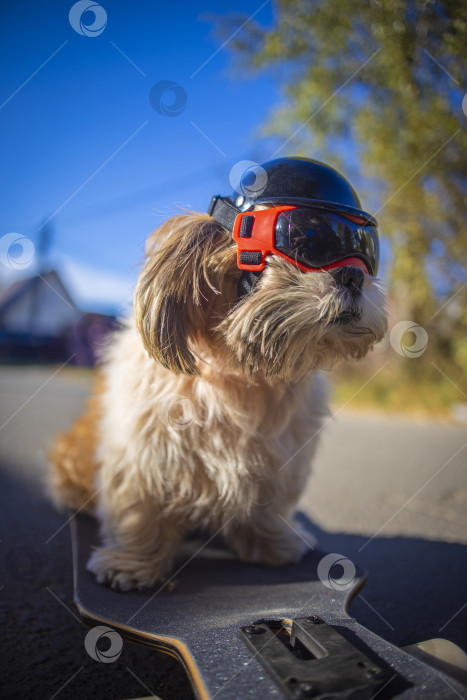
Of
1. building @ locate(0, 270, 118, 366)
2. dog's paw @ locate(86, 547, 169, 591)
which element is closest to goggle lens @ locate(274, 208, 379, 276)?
dog's paw @ locate(86, 547, 169, 591)

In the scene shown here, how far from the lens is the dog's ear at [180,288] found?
4.69 ft

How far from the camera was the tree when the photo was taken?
8.14ft

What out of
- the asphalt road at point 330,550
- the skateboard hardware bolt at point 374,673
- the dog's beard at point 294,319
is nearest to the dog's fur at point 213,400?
the dog's beard at point 294,319

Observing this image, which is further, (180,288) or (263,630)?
(180,288)

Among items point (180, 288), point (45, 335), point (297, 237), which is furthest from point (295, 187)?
point (45, 335)

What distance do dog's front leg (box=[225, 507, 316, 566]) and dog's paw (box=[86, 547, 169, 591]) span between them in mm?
346

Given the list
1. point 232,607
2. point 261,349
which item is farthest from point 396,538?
point 261,349

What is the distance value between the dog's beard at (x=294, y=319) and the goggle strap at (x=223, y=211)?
228 mm

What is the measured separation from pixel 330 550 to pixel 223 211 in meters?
1.50

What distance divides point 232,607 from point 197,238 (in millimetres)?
1134

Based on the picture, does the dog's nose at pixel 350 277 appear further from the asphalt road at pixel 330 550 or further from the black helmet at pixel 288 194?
the asphalt road at pixel 330 550

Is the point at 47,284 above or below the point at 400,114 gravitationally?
below

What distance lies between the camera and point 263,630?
1.07 m

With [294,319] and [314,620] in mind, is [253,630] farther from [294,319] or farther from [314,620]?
[294,319]
